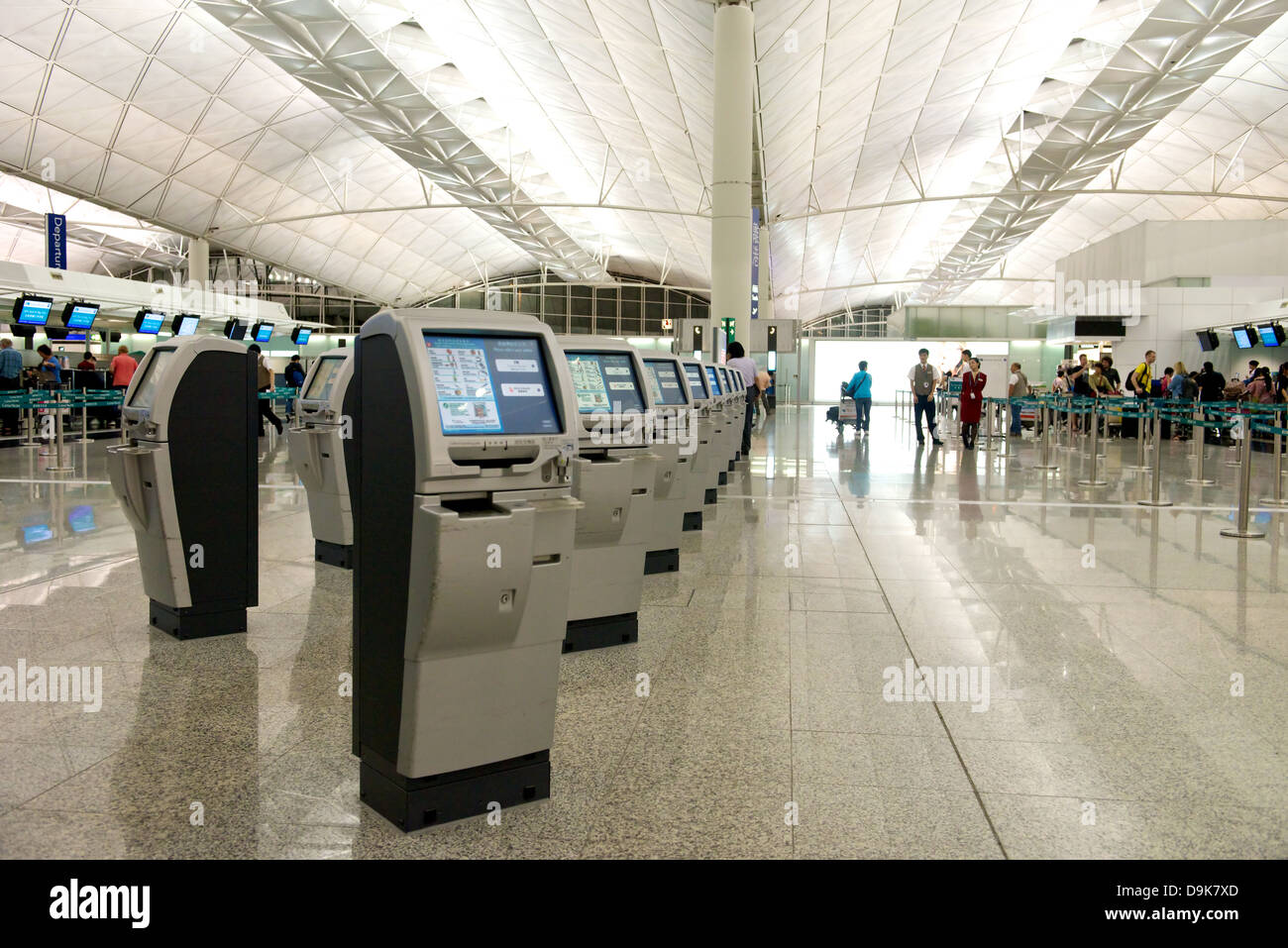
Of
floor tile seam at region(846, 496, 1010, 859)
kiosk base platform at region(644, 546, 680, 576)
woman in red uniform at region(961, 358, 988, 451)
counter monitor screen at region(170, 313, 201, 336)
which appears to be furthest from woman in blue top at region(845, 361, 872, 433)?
counter monitor screen at region(170, 313, 201, 336)

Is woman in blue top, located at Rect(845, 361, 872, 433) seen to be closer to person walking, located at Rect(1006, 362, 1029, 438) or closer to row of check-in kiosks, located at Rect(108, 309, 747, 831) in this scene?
person walking, located at Rect(1006, 362, 1029, 438)

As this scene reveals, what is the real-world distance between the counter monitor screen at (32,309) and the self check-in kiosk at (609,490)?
22824 mm

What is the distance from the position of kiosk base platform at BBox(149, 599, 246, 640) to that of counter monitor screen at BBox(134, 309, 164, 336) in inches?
1027

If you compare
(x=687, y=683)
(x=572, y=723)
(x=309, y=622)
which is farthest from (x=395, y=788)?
(x=309, y=622)

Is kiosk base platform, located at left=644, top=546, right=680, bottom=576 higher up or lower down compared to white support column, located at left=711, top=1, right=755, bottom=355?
lower down

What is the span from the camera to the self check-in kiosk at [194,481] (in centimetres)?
564

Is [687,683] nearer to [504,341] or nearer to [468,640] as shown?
[468,640]

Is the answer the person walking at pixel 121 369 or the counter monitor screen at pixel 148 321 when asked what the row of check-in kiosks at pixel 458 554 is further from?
the counter monitor screen at pixel 148 321

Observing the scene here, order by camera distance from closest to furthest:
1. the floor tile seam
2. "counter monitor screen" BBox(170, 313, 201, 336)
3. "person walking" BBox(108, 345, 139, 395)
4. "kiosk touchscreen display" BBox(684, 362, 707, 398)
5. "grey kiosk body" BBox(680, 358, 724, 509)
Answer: the floor tile seam < "grey kiosk body" BBox(680, 358, 724, 509) < "kiosk touchscreen display" BBox(684, 362, 707, 398) < "person walking" BBox(108, 345, 139, 395) < "counter monitor screen" BBox(170, 313, 201, 336)

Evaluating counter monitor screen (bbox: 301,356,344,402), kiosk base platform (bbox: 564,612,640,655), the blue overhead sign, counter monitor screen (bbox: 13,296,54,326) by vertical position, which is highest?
the blue overhead sign

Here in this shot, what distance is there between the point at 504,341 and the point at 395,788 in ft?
4.90

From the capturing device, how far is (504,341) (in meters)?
3.38

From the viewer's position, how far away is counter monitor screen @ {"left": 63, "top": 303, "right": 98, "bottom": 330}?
2517cm

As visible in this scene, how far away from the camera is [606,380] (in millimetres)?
5770
